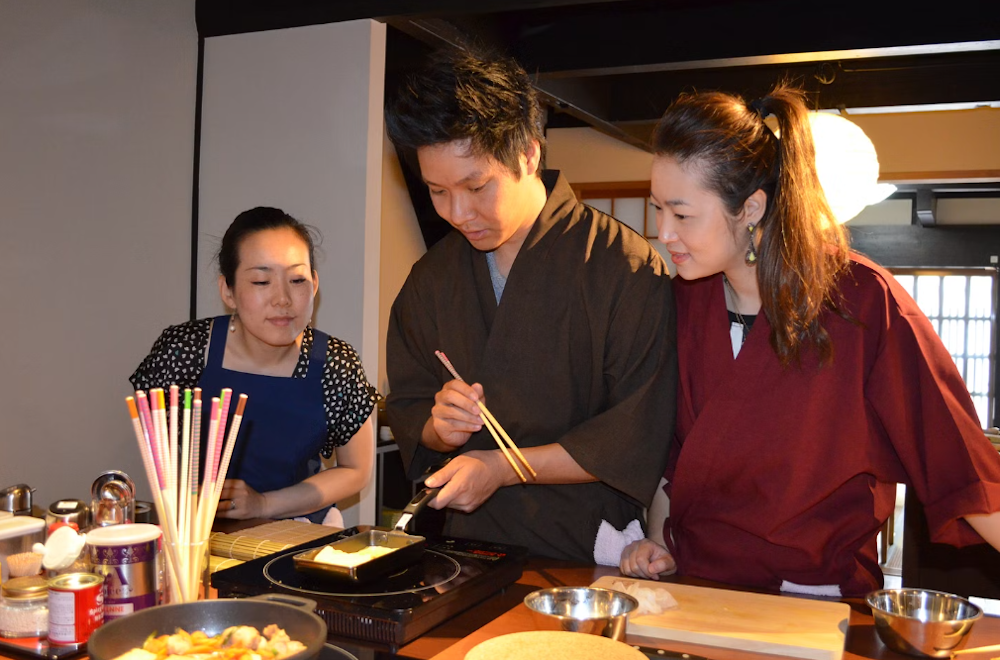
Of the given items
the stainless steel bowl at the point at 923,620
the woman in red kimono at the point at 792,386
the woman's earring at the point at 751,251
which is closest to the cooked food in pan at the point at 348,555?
the woman in red kimono at the point at 792,386

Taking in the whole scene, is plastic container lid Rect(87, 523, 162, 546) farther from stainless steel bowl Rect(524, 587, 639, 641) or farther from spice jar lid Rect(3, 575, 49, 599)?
stainless steel bowl Rect(524, 587, 639, 641)

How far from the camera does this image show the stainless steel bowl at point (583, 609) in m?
1.15

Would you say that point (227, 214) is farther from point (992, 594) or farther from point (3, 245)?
point (992, 594)

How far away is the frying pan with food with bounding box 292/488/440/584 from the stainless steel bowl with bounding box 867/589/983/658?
657 millimetres

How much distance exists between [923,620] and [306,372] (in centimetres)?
168

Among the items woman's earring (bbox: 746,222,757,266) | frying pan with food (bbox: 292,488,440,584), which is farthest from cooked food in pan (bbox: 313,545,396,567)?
woman's earring (bbox: 746,222,757,266)

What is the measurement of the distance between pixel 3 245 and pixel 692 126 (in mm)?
2394

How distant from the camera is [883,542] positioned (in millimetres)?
5715

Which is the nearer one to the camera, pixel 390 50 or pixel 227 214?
pixel 227 214

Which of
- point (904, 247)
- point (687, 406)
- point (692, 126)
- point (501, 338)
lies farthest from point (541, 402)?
point (904, 247)

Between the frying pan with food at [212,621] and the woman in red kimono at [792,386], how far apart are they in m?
0.69

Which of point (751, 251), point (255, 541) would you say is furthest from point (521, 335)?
point (255, 541)

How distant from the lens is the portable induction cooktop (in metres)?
1.19

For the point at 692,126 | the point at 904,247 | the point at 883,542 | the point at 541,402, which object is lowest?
the point at 883,542
